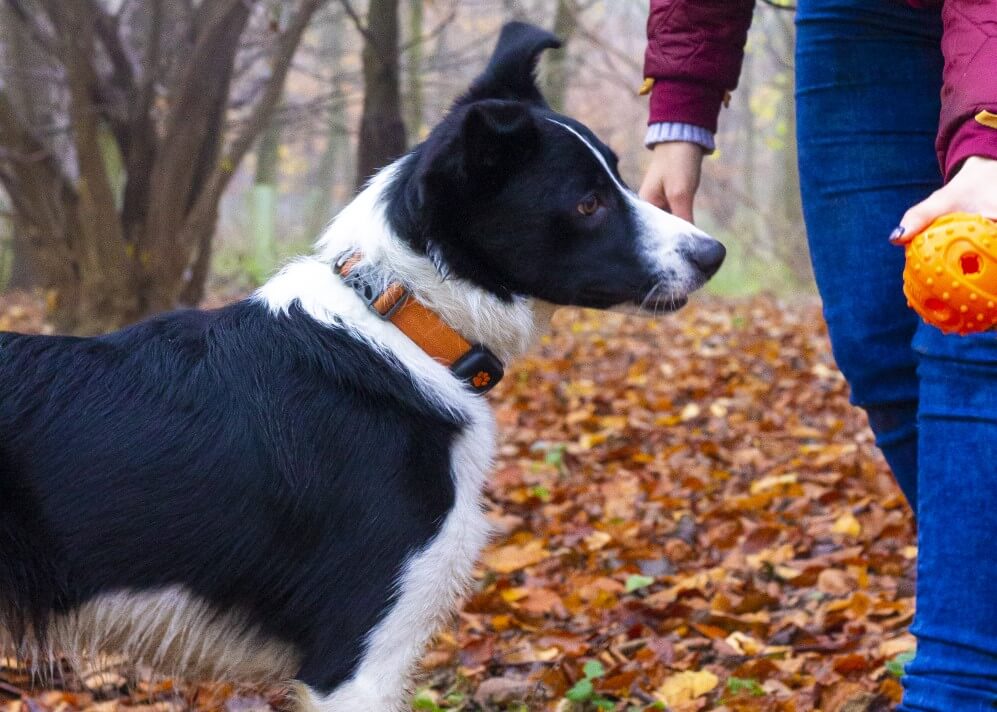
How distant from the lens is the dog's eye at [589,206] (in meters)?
2.70

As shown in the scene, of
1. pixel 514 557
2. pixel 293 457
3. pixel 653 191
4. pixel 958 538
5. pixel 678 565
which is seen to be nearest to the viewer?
pixel 958 538

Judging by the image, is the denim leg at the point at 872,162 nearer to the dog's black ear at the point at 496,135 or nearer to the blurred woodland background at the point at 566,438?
the dog's black ear at the point at 496,135

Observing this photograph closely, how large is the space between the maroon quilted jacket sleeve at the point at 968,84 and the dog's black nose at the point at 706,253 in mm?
884

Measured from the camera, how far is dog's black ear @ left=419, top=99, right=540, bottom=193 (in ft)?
8.17

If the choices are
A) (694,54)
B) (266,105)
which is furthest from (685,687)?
(266,105)

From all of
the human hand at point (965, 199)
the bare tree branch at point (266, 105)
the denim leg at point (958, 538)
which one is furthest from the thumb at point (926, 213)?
the bare tree branch at point (266, 105)

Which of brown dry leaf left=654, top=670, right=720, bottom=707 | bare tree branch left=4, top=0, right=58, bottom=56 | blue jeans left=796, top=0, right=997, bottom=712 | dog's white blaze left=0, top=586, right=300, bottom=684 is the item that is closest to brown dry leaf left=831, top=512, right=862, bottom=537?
brown dry leaf left=654, top=670, right=720, bottom=707

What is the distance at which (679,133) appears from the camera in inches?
108

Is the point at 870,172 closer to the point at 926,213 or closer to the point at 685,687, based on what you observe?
the point at 926,213

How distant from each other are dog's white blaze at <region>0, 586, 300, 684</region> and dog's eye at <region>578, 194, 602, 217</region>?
1.23m

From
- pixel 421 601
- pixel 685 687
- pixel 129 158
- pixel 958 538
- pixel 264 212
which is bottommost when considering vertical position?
pixel 264 212

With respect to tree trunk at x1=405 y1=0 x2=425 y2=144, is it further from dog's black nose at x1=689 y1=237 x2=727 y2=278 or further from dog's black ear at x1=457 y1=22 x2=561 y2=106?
dog's black nose at x1=689 y1=237 x2=727 y2=278

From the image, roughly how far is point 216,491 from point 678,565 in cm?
248

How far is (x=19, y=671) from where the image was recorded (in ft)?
11.2
